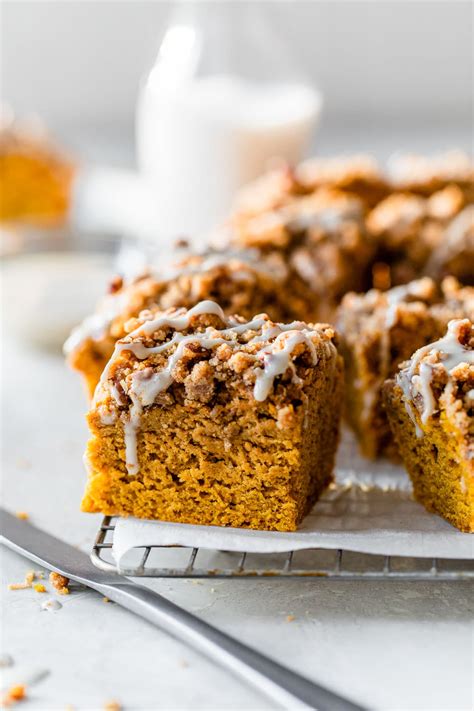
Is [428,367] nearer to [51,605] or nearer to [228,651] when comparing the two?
[228,651]

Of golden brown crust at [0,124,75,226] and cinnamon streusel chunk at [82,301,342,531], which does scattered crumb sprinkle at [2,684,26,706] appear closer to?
cinnamon streusel chunk at [82,301,342,531]

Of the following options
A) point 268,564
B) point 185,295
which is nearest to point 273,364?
point 268,564

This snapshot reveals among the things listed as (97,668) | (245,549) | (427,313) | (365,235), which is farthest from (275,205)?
(97,668)

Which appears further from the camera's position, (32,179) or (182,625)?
(32,179)

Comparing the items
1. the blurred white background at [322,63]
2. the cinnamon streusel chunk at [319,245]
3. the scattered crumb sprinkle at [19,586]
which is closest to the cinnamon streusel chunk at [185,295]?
the cinnamon streusel chunk at [319,245]

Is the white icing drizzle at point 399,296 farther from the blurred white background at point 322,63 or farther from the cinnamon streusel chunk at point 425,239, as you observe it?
the blurred white background at point 322,63

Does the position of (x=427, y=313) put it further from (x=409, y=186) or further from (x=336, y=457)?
(x=409, y=186)

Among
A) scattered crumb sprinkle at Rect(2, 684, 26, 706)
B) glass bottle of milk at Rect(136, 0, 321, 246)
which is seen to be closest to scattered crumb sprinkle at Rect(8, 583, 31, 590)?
scattered crumb sprinkle at Rect(2, 684, 26, 706)
